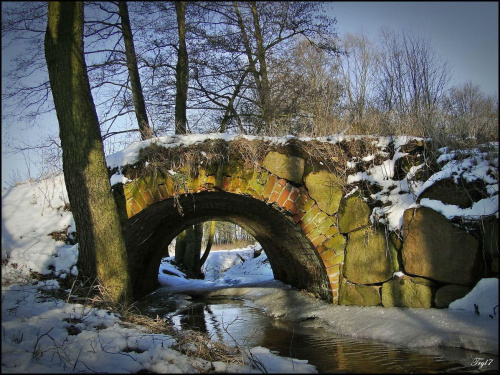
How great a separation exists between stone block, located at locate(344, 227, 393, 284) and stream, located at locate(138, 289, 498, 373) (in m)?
0.85

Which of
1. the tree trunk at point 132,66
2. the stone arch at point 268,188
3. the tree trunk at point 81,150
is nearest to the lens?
the tree trunk at point 81,150

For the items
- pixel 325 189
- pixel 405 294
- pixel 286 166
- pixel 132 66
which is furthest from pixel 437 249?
pixel 132 66

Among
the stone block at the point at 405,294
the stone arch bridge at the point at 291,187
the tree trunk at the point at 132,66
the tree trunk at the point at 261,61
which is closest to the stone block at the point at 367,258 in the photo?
the stone arch bridge at the point at 291,187

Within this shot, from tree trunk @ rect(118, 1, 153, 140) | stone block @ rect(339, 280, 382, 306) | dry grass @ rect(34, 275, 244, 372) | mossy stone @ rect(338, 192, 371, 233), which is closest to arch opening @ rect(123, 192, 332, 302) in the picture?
stone block @ rect(339, 280, 382, 306)

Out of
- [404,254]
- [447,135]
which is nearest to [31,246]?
[404,254]

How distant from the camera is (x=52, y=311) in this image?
3029mm

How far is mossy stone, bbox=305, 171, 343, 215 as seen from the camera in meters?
4.80

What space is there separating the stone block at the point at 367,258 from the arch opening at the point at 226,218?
421 mm

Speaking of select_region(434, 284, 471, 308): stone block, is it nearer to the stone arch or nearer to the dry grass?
the stone arch

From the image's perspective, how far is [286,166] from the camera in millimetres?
4844

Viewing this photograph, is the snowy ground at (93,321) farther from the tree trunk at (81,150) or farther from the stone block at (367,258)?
the tree trunk at (81,150)

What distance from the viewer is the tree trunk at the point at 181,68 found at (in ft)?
31.1

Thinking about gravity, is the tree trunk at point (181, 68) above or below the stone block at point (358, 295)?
above

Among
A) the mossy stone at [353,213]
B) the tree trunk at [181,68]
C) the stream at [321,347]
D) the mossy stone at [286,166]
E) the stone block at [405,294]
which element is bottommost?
the stream at [321,347]
